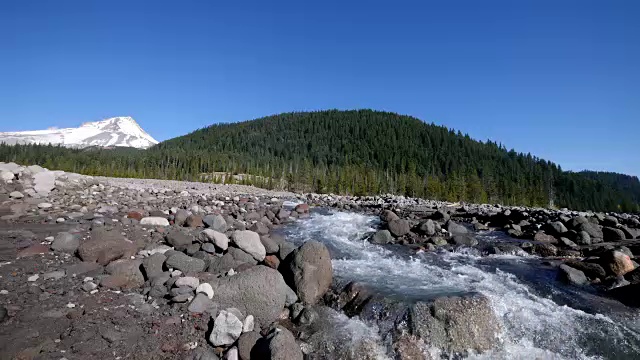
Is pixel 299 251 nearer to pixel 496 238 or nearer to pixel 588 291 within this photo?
pixel 588 291

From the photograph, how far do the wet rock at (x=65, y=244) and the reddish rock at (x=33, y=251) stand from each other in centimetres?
18

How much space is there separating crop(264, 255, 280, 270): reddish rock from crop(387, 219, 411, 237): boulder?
8.78 metres

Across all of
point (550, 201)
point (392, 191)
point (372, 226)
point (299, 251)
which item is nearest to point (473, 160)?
point (550, 201)

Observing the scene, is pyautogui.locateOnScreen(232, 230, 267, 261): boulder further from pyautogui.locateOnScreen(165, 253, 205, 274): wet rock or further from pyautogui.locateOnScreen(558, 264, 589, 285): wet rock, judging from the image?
pyautogui.locateOnScreen(558, 264, 589, 285): wet rock

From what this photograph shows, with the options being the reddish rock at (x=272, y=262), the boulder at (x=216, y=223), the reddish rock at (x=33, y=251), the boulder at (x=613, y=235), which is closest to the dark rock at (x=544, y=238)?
the boulder at (x=613, y=235)

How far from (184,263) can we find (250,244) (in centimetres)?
193

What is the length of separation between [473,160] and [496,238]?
477 feet

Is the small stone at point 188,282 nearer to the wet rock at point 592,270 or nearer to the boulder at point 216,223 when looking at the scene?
the boulder at point 216,223

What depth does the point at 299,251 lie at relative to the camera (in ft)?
27.1

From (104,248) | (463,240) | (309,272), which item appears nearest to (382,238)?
(463,240)

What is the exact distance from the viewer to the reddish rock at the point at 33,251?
23.9ft

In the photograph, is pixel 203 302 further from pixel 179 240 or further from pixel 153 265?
pixel 179 240

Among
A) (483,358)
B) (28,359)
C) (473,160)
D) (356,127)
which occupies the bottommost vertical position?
(483,358)

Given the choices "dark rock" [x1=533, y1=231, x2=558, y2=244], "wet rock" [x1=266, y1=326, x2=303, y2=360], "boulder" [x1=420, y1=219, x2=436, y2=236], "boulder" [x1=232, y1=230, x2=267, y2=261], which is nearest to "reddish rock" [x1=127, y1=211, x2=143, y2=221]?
"boulder" [x1=232, y1=230, x2=267, y2=261]
